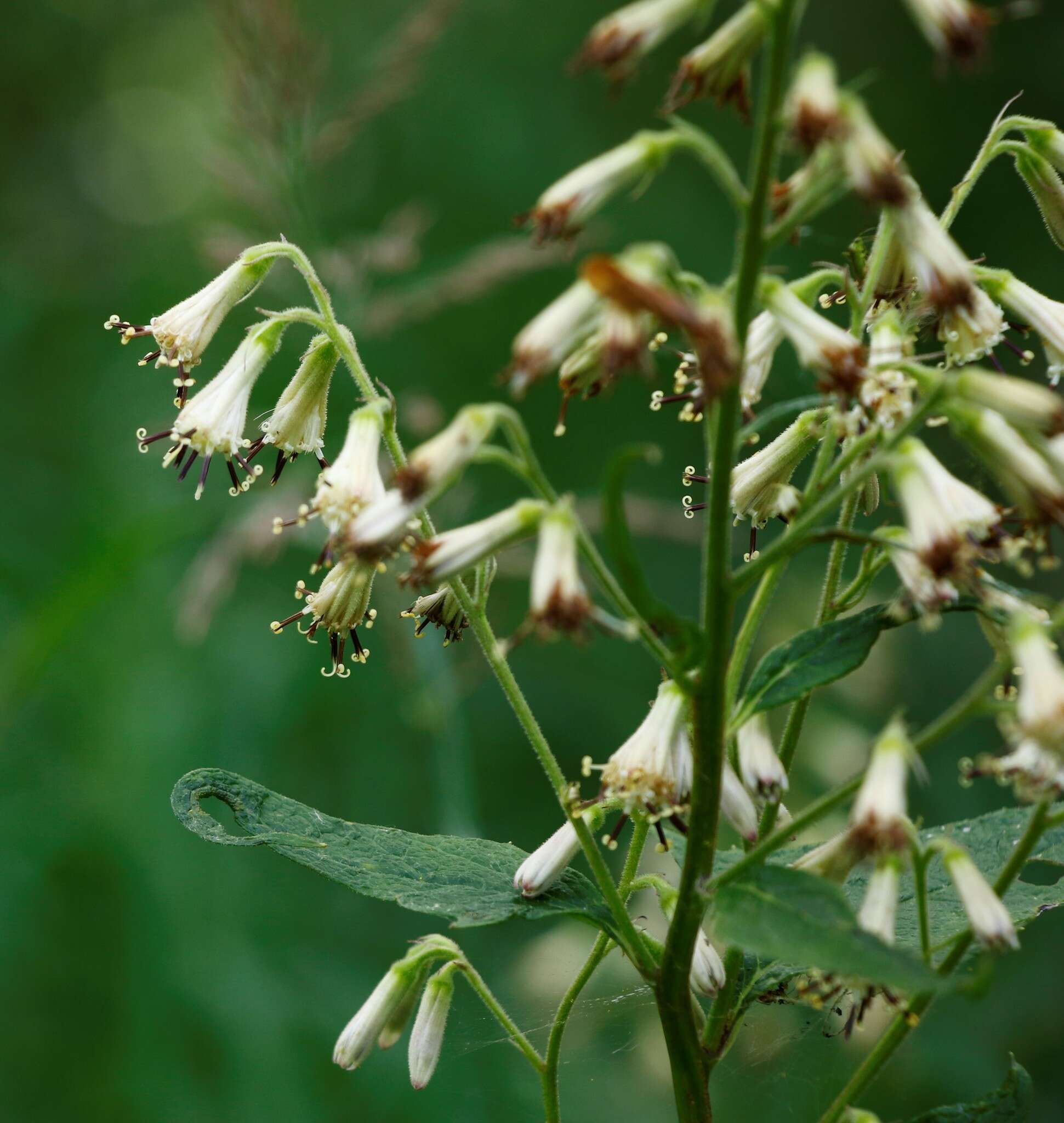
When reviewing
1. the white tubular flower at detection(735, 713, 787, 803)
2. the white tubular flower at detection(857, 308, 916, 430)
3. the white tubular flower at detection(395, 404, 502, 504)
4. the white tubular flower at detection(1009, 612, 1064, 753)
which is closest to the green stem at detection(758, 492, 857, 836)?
the white tubular flower at detection(735, 713, 787, 803)

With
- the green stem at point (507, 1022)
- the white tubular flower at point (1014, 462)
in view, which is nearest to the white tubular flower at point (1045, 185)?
the white tubular flower at point (1014, 462)

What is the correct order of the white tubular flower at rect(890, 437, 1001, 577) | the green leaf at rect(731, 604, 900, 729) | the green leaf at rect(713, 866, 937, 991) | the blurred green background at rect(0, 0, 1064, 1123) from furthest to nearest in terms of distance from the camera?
the blurred green background at rect(0, 0, 1064, 1123), the green leaf at rect(731, 604, 900, 729), the white tubular flower at rect(890, 437, 1001, 577), the green leaf at rect(713, 866, 937, 991)

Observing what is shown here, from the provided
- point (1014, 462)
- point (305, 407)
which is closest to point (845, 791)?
point (1014, 462)

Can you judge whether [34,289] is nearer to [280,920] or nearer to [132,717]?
[132,717]

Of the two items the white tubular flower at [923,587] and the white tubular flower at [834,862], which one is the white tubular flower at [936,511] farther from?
the white tubular flower at [834,862]

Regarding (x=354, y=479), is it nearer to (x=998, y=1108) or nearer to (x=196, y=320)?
(x=196, y=320)

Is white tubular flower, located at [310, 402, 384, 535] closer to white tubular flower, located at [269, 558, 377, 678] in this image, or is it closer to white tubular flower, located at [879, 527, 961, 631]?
white tubular flower, located at [269, 558, 377, 678]
